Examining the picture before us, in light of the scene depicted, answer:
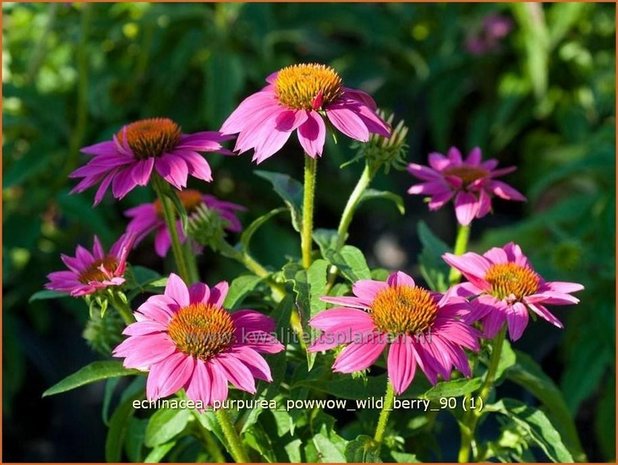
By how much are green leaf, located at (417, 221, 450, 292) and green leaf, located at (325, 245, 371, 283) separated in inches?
6.7

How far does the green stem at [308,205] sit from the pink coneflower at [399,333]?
0.38 feet

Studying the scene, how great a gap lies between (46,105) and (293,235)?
23.0 inches

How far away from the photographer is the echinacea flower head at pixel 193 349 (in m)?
0.64

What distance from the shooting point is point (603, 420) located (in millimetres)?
1459

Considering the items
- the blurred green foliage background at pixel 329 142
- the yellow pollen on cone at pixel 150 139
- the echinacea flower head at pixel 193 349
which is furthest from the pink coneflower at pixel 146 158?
the blurred green foliage background at pixel 329 142

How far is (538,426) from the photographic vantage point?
2.58 feet

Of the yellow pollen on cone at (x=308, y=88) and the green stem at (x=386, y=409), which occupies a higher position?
the yellow pollen on cone at (x=308, y=88)

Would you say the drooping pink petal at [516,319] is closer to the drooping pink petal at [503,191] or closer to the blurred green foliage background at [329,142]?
the drooping pink petal at [503,191]

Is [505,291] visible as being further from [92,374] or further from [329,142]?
[329,142]

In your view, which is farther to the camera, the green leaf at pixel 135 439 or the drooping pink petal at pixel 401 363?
the green leaf at pixel 135 439

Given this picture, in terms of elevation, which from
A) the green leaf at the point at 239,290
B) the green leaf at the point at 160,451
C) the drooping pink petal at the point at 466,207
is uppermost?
the drooping pink petal at the point at 466,207

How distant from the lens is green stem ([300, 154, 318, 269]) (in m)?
0.75

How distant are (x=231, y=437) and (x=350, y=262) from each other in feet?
0.58

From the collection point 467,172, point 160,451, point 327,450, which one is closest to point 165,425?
point 160,451
